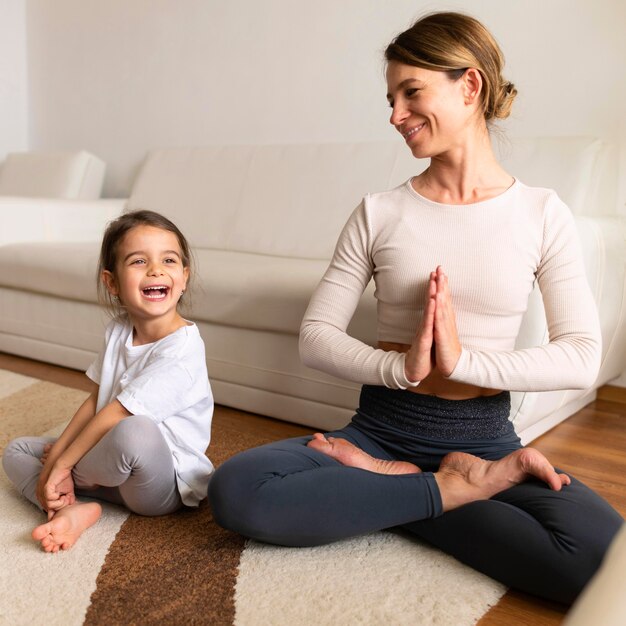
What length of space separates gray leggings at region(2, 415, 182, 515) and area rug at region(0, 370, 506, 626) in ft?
0.12

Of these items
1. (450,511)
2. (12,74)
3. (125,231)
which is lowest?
(450,511)

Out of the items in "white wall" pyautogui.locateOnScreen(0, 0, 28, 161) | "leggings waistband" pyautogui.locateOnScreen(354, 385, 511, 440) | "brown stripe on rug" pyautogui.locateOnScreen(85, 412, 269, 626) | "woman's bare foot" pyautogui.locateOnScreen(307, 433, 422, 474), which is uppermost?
"white wall" pyautogui.locateOnScreen(0, 0, 28, 161)

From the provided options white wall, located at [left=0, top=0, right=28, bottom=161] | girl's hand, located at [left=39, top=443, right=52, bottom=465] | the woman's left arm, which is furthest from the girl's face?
white wall, located at [left=0, top=0, right=28, bottom=161]

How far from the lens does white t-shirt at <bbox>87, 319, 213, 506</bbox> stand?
4.35 feet

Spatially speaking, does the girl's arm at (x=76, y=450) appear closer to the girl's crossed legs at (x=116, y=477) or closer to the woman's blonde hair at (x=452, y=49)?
the girl's crossed legs at (x=116, y=477)

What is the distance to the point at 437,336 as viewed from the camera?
1.19m

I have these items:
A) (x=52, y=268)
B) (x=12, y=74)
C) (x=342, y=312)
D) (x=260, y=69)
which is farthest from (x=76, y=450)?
(x=12, y=74)

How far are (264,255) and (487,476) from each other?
4.98ft

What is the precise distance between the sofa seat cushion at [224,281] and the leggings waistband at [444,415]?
0.45 m

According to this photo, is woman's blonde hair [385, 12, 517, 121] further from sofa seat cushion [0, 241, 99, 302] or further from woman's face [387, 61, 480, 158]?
sofa seat cushion [0, 241, 99, 302]

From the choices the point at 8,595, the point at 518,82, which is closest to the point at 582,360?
the point at 8,595

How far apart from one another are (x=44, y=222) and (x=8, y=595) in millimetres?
2141

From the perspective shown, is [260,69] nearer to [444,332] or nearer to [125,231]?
[125,231]

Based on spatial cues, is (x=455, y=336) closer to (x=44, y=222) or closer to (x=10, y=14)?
(x=44, y=222)
